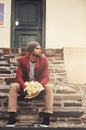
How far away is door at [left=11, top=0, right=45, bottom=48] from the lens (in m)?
7.58

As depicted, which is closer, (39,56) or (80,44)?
(39,56)

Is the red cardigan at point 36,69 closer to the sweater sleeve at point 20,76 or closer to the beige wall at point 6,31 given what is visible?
the sweater sleeve at point 20,76

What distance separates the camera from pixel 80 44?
7.46 m

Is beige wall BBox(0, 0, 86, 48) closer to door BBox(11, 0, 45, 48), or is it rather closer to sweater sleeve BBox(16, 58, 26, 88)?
door BBox(11, 0, 45, 48)

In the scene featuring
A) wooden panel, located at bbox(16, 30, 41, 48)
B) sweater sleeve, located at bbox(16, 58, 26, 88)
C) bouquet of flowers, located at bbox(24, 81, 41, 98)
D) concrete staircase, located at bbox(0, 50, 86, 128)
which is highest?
wooden panel, located at bbox(16, 30, 41, 48)

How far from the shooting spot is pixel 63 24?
7.47 metres

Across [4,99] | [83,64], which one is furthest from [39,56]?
[83,64]

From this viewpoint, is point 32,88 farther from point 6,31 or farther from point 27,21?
point 27,21

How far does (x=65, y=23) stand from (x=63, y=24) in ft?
0.17

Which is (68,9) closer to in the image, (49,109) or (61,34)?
(61,34)

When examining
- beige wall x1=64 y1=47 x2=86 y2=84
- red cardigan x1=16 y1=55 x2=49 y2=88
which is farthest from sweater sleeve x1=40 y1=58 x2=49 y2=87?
beige wall x1=64 y1=47 x2=86 y2=84

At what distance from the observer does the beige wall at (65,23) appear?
7449 mm

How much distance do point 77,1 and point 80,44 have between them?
980 mm

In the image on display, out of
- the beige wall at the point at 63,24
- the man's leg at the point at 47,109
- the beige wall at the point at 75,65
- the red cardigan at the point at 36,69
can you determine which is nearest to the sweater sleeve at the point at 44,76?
the red cardigan at the point at 36,69
